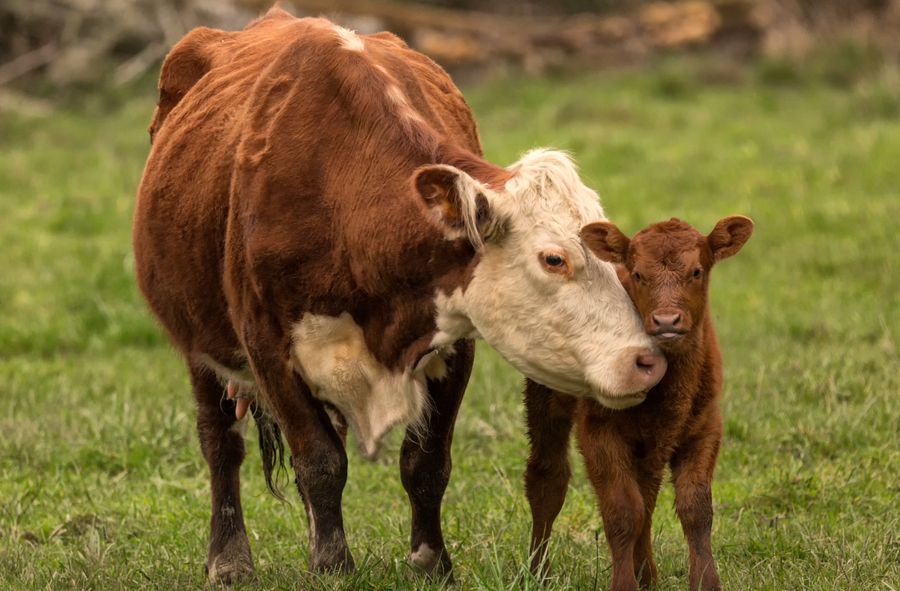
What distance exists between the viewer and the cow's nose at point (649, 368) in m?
4.95

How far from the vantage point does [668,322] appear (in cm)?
493

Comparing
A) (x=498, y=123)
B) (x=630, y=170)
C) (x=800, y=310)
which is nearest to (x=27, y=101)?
(x=498, y=123)

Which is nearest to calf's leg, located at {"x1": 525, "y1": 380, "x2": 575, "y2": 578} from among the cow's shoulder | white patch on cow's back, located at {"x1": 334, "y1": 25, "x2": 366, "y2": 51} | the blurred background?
white patch on cow's back, located at {"x1": 334, "y1": 25, "x2": 366, "y2": 51}

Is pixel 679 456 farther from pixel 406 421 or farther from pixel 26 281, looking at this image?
pixel 26 281

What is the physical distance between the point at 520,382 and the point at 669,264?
4.24m

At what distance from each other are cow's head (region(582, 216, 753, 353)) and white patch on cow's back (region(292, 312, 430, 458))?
921 millimetres

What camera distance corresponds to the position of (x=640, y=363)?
498 centimetres

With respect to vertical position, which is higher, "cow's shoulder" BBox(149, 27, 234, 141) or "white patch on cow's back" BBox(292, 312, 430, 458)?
"cow's shoulder" BBox(149, 27, 234, 141)

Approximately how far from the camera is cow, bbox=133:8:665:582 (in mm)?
5152

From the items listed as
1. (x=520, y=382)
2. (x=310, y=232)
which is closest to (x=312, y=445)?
(x=310, y=232)

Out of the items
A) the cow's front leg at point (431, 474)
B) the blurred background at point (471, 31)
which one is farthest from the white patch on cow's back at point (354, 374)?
the blurred background at point (471, 31)

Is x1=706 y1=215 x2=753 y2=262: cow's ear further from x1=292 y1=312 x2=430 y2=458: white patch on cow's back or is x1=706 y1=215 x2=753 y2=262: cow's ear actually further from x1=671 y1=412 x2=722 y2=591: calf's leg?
x1=292 y1=312 x2=430 y2=458: white patch on cow's back

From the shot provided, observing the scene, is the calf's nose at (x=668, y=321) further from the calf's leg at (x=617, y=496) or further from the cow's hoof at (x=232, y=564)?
the cow's hoof at (x=232, y=564)

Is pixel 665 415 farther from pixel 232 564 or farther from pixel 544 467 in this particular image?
pixel 232 564
